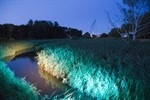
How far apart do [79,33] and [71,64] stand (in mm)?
39437

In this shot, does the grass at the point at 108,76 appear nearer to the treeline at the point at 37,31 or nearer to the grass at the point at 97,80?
the grass at the point at 97,80

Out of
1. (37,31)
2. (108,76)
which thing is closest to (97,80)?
(108,76)

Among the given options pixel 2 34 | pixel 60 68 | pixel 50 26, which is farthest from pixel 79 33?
pixel 60 68

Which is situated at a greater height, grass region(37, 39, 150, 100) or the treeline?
the treeline

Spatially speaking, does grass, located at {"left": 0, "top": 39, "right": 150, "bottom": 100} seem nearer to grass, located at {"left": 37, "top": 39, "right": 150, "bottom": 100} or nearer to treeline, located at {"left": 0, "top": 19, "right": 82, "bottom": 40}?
grass, located at {"left": 37, "top": 39, "right": 150, "bottom": 100}

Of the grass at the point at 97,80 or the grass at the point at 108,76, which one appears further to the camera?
the grass at the point at 108,76

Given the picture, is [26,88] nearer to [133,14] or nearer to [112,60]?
[112,60]

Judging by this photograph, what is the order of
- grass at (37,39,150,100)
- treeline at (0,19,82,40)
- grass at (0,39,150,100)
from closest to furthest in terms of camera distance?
grass at (0,39,150,100)
grass at (37,39,150,100)
treeline at (0,19,82,40)

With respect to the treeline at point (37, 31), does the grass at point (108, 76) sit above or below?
below

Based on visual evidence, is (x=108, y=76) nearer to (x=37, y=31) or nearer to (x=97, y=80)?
(x=97, y=80)

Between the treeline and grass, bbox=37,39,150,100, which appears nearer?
grass, bbox=37,39,150,100

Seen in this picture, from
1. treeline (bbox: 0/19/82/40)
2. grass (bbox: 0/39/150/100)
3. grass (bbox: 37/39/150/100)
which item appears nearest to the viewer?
grass (bbox: 0/39/150/100)

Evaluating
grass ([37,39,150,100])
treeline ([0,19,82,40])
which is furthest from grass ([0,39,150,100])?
treeline ([0,19,82,40])

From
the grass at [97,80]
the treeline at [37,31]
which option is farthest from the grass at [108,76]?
the treeline at [37,31]
